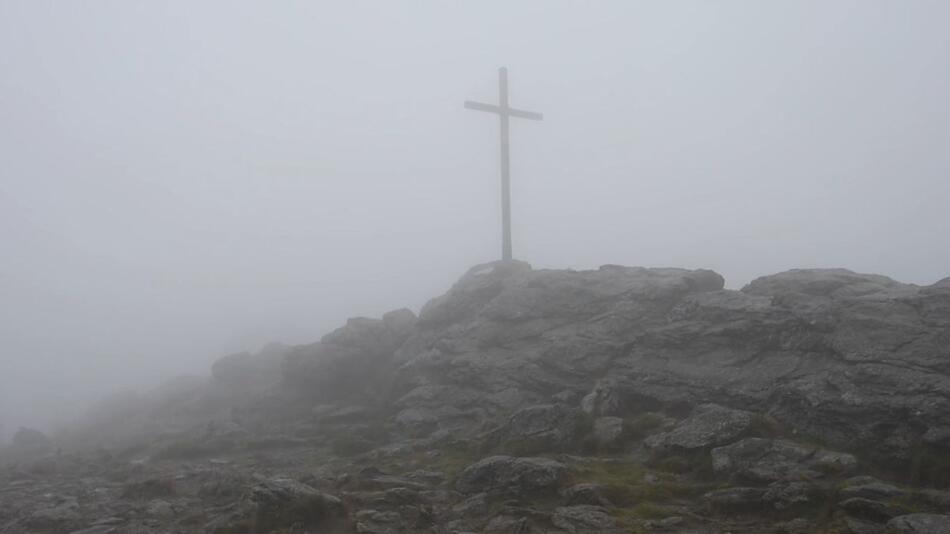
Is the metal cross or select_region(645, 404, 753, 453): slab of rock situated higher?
the metal cross

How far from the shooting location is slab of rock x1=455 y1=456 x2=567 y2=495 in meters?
15.5

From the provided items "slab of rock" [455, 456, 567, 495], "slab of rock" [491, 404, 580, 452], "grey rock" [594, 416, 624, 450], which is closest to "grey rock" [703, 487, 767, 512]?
"slab of rock" [455, 456, 567, 495]

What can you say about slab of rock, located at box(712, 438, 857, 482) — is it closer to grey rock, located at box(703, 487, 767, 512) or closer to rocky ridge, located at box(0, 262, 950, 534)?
rocky ridge, located at box(0, 262, 950, 534)

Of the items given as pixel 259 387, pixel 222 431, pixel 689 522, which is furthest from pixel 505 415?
pixel 259 387

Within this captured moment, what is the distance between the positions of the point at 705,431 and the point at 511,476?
17.1 ft

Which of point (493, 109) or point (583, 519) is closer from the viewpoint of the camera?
point (583, 519)

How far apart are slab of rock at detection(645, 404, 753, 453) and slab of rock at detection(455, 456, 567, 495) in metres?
3.09

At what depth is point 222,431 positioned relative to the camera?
27188 millimetres

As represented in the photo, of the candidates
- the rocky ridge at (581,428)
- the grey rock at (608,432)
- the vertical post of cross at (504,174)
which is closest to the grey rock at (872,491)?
the rocky ridge at (581,428)

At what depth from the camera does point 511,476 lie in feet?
52.5

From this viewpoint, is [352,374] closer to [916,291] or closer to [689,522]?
[689,522]

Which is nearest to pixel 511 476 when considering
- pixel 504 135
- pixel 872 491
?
pixel 872 491

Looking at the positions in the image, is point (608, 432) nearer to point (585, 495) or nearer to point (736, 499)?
point (585, 495)

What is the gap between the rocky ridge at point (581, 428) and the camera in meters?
14.3
